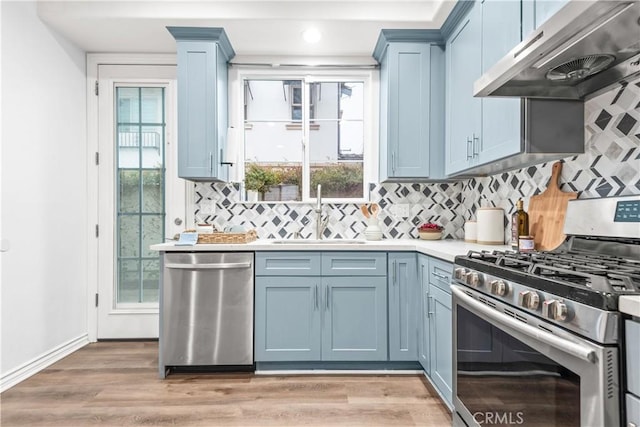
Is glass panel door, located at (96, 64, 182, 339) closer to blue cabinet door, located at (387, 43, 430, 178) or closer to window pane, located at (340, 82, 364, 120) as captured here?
window pane, located at (340, 82, 364, 120)

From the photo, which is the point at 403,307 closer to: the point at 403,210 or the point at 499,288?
the point at 403,210

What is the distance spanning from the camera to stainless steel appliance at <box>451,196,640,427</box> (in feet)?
2.95

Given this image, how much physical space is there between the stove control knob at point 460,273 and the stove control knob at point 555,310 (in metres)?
0.54

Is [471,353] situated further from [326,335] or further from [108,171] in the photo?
[108,171]

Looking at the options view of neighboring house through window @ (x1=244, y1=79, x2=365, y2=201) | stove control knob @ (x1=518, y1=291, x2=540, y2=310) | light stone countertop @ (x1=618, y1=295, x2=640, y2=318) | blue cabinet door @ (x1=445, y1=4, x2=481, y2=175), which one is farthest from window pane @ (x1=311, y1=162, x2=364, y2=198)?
light stone countertop @ (x1=618, y1=295, x2=640, y2=318)

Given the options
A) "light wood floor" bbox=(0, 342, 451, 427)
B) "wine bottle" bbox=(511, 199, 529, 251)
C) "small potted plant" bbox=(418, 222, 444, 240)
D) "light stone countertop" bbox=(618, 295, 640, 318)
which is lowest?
"light wood floor" bbox=(0, 342, 451, 427)

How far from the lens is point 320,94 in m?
3.40

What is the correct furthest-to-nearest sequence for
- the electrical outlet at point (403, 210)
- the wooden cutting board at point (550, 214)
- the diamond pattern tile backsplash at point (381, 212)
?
the electrical outlet at point (403, 210) < the diamond pattern tile backsplash at point (381, 212) < the wooden cutting board at point (550, 214)

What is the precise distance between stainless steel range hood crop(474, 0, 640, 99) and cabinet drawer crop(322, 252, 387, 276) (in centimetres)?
128

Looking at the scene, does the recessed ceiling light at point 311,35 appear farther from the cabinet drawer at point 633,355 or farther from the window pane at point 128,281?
the cabinet drawer at point 633,355

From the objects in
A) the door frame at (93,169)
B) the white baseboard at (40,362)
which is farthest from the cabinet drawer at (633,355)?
the white baseboard at (40,362)

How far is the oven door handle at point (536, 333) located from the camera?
0.92 metres

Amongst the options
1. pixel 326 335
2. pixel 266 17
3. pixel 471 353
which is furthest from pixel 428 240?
pixel 266 17

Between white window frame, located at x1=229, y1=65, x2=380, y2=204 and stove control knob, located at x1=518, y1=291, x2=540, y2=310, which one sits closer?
stove control knob, located at x1=518, y1=291, x2=540, y2=310
